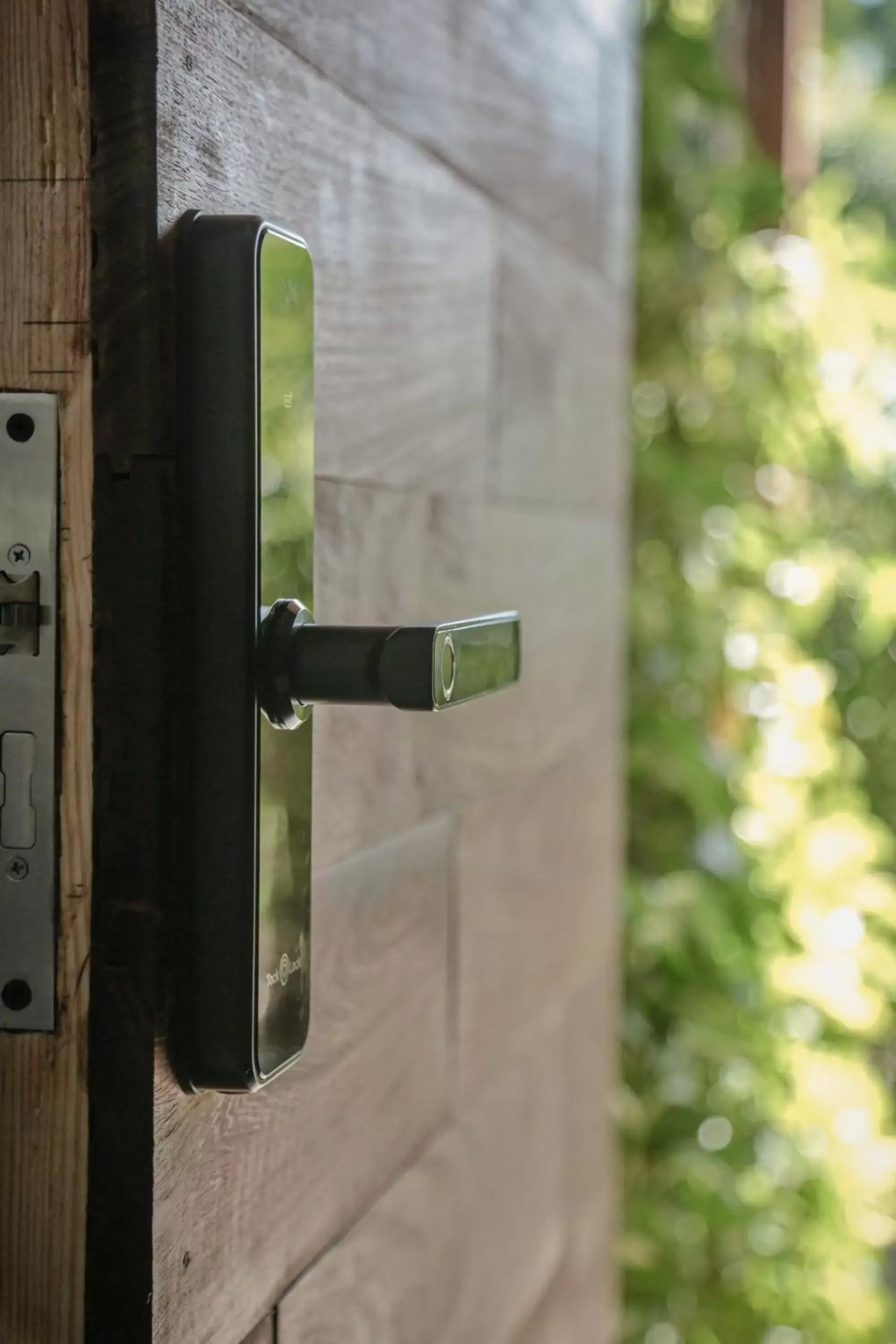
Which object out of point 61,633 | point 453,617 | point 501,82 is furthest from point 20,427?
point 501,82

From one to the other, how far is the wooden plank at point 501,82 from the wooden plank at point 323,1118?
0.29 meters

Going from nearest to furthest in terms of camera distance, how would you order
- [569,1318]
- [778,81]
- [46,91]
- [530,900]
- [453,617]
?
[46,91]
[453,617]
[530,900]
[569,1318]
[778,81]

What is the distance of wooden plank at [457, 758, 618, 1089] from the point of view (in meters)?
0.68

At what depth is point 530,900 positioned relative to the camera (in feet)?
2.59

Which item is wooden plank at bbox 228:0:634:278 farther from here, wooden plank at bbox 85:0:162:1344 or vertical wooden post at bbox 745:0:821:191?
vertical wooden post at bbox 745:0:821:191

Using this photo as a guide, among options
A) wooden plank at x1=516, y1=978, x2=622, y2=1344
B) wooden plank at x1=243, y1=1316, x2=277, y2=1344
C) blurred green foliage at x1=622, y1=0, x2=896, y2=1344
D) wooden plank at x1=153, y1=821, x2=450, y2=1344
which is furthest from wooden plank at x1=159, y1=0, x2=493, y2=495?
blurred green foliage at x1=622, y1=0, x2=896, y2=1344

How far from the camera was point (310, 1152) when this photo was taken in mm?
498

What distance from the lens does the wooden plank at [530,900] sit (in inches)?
26.8

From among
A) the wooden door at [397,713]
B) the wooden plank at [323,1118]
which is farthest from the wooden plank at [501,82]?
the wooden plank at [323,1118]

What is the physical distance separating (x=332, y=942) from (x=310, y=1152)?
0.24 feet

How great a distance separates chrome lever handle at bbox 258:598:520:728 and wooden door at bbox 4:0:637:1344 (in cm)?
3

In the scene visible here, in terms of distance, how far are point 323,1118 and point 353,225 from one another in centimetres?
32

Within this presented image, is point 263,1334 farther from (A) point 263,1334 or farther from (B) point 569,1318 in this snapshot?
(B) point 569,1318

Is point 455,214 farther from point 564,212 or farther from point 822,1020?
point 822,1020
